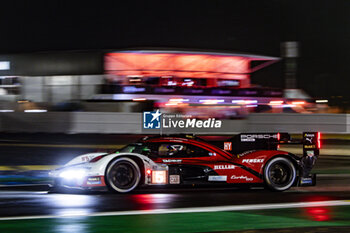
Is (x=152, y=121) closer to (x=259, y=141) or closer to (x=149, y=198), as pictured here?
(x=259, y=141)

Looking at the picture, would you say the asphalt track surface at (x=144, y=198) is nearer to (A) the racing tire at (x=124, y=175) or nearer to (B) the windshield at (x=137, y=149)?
(A) the racing tire at (x=124, y=175)

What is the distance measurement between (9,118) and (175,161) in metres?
19.8

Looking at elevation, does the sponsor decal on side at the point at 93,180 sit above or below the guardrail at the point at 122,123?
below

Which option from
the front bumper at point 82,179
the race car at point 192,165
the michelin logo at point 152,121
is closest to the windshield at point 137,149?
the race car at point 192,165

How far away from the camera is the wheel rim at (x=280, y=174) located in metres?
9.20

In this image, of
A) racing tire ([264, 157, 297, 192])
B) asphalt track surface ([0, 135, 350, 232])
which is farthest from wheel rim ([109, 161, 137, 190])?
racing tire ([264, 157, 297, 192])

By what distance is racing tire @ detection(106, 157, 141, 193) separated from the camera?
860cm

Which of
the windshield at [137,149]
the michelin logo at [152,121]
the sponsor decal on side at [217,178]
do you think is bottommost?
the sponsor decal on side at [217,178]

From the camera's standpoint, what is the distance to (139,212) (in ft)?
23.0

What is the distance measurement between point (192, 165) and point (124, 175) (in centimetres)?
127

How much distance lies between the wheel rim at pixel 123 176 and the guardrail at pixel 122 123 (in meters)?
16.7

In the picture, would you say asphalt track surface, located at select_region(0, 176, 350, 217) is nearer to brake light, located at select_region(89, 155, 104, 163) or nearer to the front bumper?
the front bumper

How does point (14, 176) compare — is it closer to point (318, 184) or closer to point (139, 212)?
point (139, 212)

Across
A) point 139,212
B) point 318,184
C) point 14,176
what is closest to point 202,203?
point 139,212
